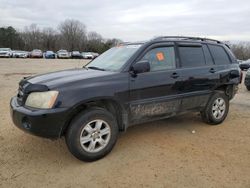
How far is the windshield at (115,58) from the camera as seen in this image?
4156 millimetres

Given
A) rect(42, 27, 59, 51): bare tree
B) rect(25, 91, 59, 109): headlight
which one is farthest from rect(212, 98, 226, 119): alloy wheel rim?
rect(42, 27, 59, 51): bare tree

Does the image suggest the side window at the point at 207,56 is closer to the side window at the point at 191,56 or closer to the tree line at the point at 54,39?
the side window at the point at 191,56

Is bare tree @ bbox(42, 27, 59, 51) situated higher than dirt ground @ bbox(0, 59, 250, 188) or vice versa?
bare tree @ bbox(42, 27, 59, 51)

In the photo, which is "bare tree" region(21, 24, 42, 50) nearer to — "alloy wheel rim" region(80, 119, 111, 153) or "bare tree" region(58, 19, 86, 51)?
"bare tree" region(58, 19, 86, 51)

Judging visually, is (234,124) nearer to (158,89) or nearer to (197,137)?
(197,137)

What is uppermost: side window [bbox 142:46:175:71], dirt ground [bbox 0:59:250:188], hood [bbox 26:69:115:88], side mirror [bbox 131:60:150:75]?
side window [bbox 142:46:175:71]

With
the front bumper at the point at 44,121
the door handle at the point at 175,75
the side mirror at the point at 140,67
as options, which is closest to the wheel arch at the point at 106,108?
the front bumper at the point at 44,121

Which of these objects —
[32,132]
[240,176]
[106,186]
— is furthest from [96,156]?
[240,176]

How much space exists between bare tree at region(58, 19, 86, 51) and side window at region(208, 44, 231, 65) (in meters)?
68.2

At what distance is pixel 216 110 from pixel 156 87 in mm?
1871

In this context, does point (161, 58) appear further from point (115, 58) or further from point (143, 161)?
point (143, 161)

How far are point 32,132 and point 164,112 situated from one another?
220cm

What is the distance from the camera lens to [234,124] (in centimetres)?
550

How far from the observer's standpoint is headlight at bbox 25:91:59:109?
3303mm
